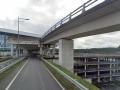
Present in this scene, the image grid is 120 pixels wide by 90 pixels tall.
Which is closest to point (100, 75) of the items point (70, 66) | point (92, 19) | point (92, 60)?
point (92, 60)

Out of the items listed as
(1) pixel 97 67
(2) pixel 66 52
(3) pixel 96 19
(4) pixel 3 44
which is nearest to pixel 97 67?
(1) pixel 97 67

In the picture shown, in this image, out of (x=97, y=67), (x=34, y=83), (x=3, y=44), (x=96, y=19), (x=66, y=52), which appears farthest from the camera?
(x=3, y=44)

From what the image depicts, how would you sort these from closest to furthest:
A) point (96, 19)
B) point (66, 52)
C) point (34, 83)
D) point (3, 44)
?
point (34, 83), point (96, 19), point (66, 52), point (3, 44)

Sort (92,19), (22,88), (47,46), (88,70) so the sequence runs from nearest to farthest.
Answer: (22,88) < (92,19) < (47,46) < (88,70)

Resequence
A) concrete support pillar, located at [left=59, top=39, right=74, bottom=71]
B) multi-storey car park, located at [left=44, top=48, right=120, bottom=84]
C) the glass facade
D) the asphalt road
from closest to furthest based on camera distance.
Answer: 1. the asphalt road
2. concrete support pillar, located at [left=59, top=39, right=74, bottom=71]
3. multi-storey car park, located at [left=44, top=48, right=120, bottom=84]
4. the glass facade

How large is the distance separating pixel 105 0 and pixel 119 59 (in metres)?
92.3

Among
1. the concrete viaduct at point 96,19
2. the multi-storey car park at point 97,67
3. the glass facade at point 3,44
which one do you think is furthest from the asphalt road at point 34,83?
the glass facade at point 3,44

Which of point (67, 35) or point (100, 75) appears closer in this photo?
point (67, 35)

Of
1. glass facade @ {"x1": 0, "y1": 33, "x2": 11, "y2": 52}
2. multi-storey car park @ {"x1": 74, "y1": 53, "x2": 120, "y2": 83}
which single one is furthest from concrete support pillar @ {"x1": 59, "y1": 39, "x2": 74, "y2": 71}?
glass facade @ {"x1": 0, "y1": 33, "x2": 11, "y2": 52}

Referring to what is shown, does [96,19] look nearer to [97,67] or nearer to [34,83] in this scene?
[34,83]

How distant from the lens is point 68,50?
35500mm

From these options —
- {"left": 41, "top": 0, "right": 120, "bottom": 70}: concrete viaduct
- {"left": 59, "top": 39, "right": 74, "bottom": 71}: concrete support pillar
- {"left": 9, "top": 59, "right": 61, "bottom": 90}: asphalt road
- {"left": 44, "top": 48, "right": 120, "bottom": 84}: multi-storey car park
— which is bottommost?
{"left": 44, "top": 48, "right": 120, "bottom": 84}: multi-storey car park

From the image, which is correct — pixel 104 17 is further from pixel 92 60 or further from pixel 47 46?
pixel 92 60

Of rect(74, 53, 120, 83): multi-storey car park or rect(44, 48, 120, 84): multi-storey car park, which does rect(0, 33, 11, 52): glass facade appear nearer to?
rect(44, 48, 120, 84): multi-storey car park
